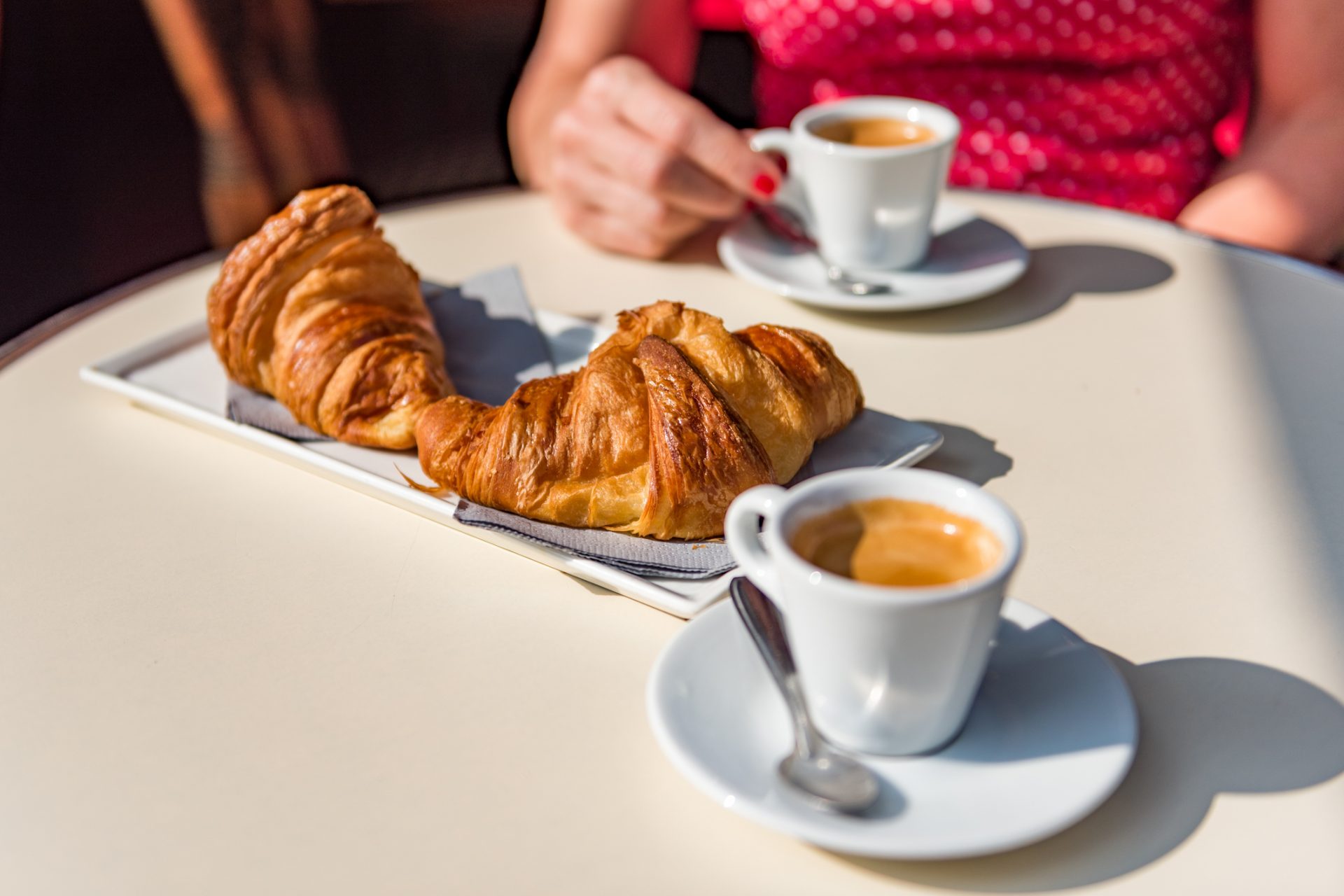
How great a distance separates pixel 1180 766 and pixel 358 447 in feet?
2.36

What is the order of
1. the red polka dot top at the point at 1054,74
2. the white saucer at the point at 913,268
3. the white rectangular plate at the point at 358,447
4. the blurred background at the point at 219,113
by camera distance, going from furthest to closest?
1. the blurred background at the point at 219,113
2. the red polka dot top at the point at 1054,74
3. the white saucer at the point at 913,268
4. the white rectangular plate at the point at 358,447

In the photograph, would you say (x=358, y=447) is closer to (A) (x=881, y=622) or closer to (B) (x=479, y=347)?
(B) (x=479, y=347)

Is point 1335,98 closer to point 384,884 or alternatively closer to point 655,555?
point 655,555

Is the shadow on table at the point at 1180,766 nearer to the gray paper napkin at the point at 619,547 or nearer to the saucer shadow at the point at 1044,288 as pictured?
the gray paper napkin at the point at 619,547

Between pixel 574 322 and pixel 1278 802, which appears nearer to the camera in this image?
pixel 1278 802

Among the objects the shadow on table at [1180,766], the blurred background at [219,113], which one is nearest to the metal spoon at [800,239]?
the shadow on table at [1180,766]

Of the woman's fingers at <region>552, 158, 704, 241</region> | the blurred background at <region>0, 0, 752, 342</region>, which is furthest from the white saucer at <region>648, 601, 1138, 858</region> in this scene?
the blurred background at <region>0, 0, 752, 342</region>

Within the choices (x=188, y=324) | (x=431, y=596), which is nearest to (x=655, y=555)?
(x=431, y=596)

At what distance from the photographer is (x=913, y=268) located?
56.9 inches

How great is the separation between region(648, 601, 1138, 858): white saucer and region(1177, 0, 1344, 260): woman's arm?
3.47ft

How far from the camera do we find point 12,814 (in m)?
0.73

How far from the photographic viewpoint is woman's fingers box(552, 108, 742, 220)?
1.50 meters

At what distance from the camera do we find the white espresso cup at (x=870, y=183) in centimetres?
137

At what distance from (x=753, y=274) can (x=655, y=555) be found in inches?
22.9
